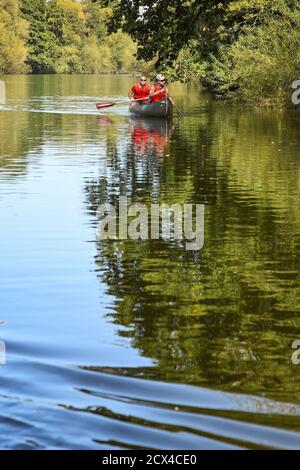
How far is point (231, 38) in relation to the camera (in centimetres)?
4516

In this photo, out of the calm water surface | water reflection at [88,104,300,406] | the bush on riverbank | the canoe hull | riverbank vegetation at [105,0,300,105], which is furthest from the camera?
the bush on riverbank

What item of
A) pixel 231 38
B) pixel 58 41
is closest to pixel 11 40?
pixel 58 41

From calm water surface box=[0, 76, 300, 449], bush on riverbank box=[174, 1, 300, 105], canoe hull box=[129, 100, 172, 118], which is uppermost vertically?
bush on riverbank box=[174, 1, 300, 105]

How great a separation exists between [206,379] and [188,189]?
31.8 ft

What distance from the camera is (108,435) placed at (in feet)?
16.6

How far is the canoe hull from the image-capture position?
36.0 m

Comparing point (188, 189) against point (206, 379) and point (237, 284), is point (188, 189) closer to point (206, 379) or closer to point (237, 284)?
point (237, 284)

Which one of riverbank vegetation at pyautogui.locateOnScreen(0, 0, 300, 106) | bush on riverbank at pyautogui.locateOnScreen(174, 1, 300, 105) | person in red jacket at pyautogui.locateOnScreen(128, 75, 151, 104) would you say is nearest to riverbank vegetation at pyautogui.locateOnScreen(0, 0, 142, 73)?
riverbank vegetation at pyautogui.locateOnScreen(0, 0, 300, 106)

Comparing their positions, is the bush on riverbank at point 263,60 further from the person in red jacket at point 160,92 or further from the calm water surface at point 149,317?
the calm water surface at point 149,317

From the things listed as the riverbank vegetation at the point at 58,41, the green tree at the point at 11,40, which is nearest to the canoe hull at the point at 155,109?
the riverbank vegetation at the point at 58,41

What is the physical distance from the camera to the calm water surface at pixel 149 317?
5.23 metres

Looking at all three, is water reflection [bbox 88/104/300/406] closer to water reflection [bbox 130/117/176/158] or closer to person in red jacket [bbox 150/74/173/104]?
water reflection [bbox 130/117/176/158]

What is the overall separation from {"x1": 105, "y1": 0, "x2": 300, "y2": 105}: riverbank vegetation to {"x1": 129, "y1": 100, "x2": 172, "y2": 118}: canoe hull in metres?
2.47

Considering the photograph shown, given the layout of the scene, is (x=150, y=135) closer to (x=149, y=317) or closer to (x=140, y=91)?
(x=140, y=91)
